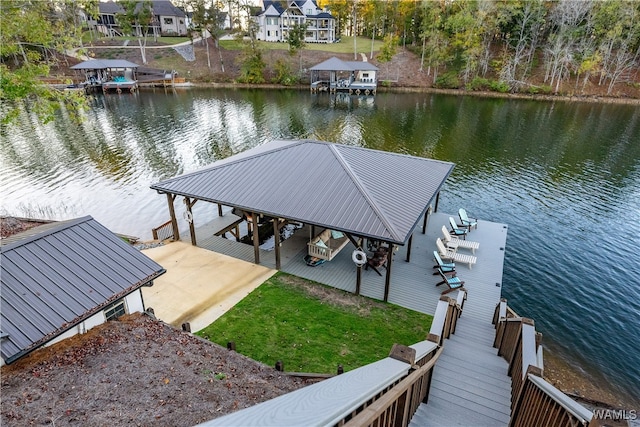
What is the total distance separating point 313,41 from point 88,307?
79.2 m

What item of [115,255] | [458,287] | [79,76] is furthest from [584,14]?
[79,76]

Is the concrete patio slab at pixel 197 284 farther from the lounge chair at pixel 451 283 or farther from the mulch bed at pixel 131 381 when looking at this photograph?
the lounge chair at pixel 451 283

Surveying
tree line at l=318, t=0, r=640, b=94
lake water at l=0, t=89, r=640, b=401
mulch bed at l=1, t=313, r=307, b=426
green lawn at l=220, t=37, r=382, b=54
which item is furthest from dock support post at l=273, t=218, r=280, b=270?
green lawn at l=220, t=37, r=382, b=54

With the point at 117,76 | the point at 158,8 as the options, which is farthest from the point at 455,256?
the point at 158,8

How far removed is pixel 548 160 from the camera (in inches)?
1110

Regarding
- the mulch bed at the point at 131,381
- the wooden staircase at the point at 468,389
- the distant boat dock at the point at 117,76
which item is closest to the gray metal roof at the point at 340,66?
the distant boat dock at the point at 117,76

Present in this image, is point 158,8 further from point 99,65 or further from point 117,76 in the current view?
point 99,65

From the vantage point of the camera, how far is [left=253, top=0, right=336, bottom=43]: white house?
246 feet

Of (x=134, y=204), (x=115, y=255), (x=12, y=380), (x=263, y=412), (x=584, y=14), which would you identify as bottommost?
(x=134, y=204)

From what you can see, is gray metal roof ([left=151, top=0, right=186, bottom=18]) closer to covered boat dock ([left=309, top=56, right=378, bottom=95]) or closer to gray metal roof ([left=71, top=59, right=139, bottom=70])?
gray metal roof ([left=71, top=59, right=139, bottom=70])

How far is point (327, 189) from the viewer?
1341 centimetres

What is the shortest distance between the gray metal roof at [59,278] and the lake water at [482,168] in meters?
8.80

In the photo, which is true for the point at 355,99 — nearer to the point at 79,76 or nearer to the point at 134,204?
the point at 134,204

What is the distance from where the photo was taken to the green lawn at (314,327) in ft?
32.5
